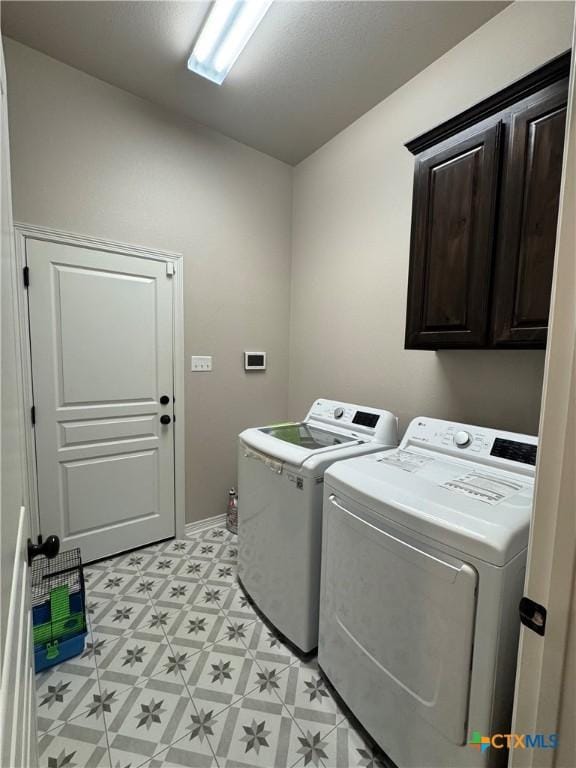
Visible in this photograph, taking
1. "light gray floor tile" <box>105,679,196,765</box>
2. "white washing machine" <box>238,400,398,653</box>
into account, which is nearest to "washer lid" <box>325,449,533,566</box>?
"white washing machine" <box>238,400,398,653</box>

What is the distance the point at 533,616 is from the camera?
606 mm

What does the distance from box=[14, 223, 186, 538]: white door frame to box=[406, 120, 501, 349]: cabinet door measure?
5.14 ft

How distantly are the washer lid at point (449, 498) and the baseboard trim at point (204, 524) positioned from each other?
66.6 inches

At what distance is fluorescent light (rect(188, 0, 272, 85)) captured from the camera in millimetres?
1501

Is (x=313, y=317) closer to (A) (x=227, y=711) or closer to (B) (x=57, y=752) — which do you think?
(A) (x=227, y=711)

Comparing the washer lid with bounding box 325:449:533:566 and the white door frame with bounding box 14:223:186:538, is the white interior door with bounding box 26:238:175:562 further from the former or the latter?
the washer lid with bounding box 325:449:533:566

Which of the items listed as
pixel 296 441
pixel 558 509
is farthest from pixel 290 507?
pixel 558 509

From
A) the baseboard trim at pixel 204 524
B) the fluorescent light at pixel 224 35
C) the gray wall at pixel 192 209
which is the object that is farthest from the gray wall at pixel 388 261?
the baseboard trim at pixel 204 524

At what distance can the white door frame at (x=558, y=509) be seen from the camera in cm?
55

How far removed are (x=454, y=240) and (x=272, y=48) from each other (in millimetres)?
1416

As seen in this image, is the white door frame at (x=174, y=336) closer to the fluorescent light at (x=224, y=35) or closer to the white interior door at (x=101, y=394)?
the white interior door at (x=101, y=394)

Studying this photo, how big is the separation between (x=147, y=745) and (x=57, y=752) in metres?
0.30

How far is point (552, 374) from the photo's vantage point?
571mm

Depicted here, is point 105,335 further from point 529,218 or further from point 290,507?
point 529,218
